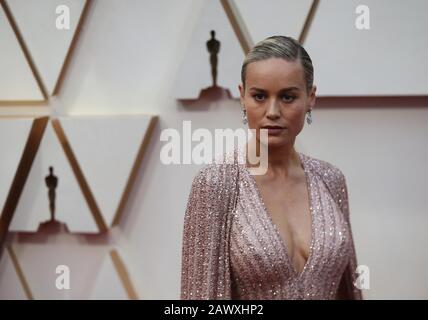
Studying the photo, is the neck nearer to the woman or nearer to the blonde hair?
the woman

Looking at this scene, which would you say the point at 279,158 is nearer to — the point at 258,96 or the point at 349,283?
the point at 258,96

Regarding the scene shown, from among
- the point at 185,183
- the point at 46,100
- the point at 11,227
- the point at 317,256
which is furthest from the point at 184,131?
the point at 317,256

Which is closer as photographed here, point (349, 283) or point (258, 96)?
point (258, 96)

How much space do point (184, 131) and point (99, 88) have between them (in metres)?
0.27

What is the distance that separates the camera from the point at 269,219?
1.09 metres

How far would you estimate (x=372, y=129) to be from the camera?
63.3 inches

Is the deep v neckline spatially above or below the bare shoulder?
below

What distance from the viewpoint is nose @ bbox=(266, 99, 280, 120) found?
3.45 ft

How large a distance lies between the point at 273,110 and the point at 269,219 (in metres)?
0.19

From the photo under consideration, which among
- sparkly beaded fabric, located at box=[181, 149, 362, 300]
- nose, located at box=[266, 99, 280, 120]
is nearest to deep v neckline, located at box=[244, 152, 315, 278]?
sparkly beaded fabric, located at box=[181, 149, 362, 300]

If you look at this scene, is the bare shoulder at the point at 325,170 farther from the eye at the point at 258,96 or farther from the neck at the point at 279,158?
the eye at the point at 258,96

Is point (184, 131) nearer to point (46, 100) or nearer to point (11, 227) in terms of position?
point (46, 100)

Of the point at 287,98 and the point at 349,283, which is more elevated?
the point at 287,98

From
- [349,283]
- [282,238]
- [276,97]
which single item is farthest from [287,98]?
[349,283]
